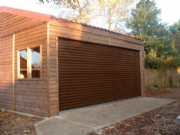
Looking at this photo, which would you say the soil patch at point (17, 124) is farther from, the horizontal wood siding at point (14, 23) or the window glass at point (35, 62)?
the horizontal wood siding at point (14, 23)

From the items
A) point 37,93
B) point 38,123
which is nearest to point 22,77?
point 37,93

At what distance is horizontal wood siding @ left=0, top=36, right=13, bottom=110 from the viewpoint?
8.15 m

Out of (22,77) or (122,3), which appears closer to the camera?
(22,77)

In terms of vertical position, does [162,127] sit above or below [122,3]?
below

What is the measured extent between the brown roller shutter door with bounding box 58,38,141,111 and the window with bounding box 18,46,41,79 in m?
0.75

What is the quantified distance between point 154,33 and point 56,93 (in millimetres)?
17006

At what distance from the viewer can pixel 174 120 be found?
240 inches

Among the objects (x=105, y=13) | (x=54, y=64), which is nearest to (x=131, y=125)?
(x=54, y=64)

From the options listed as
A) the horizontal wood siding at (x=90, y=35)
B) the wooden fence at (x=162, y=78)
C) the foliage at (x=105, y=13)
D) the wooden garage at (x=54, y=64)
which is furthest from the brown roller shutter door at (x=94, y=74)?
the foliage at (x=105, y=13)

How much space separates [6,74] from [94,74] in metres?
3.61

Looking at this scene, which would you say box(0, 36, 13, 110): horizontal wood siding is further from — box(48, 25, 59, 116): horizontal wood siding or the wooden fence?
the wooden fence

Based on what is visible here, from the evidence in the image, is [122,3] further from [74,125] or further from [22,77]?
[74,125]

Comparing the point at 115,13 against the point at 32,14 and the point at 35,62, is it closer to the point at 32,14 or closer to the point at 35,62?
the point at 32,14

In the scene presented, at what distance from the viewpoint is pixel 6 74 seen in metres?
8.30
